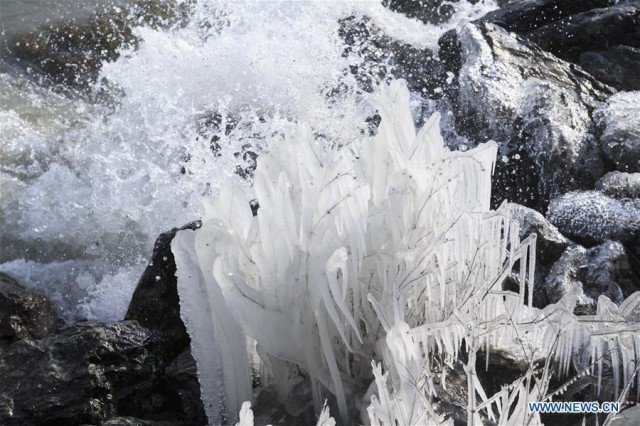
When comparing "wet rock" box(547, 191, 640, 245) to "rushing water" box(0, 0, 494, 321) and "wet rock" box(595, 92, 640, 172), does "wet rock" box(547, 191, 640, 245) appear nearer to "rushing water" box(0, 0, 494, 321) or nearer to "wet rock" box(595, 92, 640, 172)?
"wet rock" box(595, 92, 640, 172)

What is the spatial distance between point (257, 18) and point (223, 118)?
2549 millimetres

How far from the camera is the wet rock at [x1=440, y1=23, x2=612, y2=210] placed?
5.94m

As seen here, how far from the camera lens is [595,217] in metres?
5.25

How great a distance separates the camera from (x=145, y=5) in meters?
9.80

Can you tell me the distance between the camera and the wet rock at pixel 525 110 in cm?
594

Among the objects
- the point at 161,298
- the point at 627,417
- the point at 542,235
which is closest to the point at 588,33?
the point at 542,235

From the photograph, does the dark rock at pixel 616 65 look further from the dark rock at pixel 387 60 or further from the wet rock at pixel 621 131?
the dark rock at pixel 387 60

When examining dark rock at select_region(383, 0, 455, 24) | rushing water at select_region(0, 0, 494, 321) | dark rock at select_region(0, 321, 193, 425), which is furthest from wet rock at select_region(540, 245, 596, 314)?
dark rock at select_region(383, 0, 455, 24)

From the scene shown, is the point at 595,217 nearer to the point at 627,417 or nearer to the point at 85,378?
the point at 627,417

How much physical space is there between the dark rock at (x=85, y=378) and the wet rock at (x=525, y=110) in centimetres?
321

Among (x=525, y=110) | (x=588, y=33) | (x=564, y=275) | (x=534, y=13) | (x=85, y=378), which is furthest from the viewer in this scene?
(x=534, y=13)

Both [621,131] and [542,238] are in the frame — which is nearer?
[542,238]

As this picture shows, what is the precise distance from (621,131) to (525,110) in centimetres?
73

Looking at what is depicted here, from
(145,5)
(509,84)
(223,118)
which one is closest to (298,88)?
(223,118)
